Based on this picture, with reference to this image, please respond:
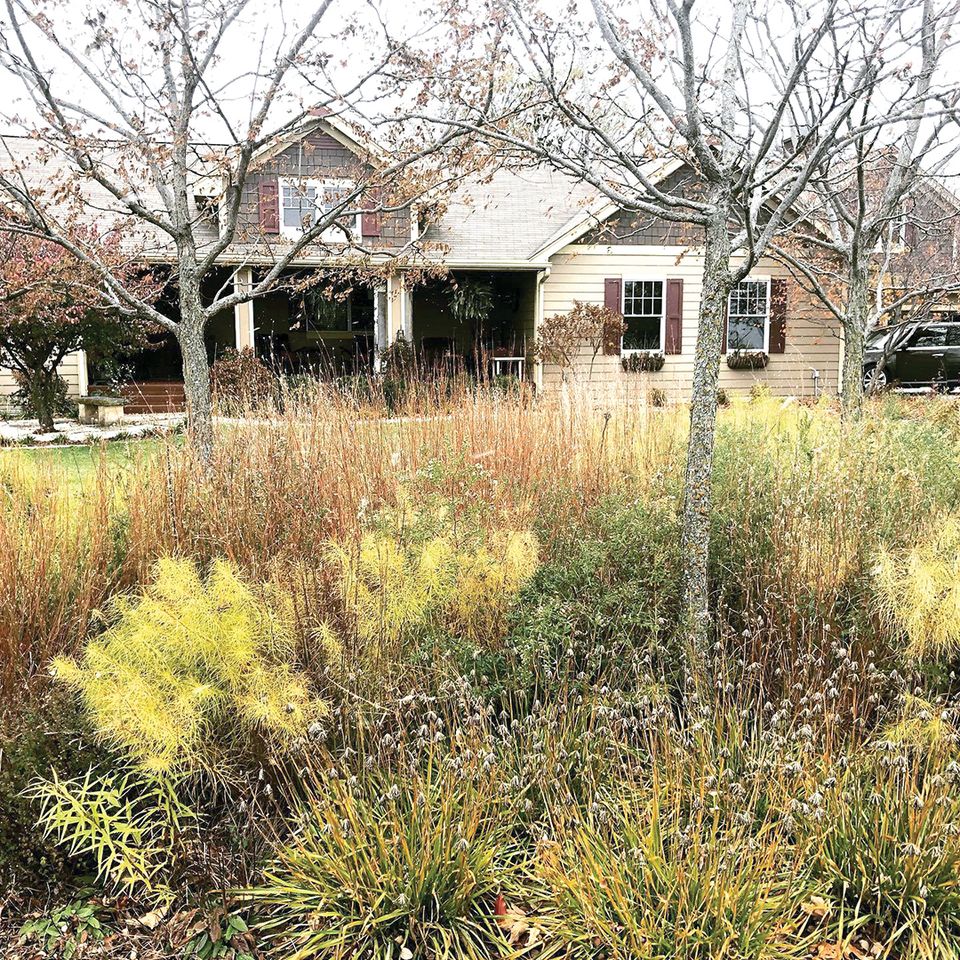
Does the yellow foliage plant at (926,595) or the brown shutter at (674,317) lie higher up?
the brown shutter at (674,317)

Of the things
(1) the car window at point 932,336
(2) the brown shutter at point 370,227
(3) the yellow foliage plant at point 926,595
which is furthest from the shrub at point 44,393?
(1) the car window at point 932,336

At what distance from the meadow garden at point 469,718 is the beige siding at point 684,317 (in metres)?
11.6

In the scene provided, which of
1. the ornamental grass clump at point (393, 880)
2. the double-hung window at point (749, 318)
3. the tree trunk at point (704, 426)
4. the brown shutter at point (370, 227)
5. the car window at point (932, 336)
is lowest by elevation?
the ornamental grass clump at point (393, 880)

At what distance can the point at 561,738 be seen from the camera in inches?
106

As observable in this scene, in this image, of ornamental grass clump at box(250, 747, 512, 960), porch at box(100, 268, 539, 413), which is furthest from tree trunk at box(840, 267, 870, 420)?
porch at box(100, 268, 539, 413)

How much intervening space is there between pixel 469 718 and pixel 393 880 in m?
0.48

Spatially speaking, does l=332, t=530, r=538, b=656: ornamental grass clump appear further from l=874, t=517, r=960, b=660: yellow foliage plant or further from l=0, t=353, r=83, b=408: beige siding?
l=0, t=353, r=83, b=408: beige siding

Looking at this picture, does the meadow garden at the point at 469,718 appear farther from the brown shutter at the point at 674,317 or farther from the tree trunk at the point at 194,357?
the brown shutter at the point at 674,317

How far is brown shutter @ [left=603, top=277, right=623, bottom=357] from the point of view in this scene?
15695 mm

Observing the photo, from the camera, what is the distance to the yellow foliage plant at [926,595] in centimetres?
293

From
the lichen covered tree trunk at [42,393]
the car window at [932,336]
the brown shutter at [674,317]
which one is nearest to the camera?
the lichen covered tree trunk at [42,393]

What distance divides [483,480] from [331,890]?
8.81 feet

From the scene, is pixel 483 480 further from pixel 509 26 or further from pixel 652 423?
pixel 509 26

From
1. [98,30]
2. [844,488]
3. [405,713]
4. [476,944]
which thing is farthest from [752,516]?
[98,30]
